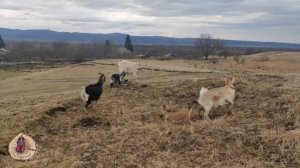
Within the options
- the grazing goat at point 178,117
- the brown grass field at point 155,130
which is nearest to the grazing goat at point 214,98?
the brown grass field at point 155,130

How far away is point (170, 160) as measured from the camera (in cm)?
1017

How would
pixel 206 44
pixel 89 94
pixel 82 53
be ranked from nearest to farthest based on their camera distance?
pixel 89 94 < pixel 206 44 < pixel 82 53

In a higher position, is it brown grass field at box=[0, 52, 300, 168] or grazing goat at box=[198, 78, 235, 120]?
grazing goat at box=[198, 78, 235, 120]

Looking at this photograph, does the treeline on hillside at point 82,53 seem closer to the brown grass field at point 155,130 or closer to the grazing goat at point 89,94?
the brown grass field at point 155,130

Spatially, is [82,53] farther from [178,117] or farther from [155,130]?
[178,117]

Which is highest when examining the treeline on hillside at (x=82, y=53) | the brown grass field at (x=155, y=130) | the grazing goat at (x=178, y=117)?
the grazing goat at (x=178, y=117)

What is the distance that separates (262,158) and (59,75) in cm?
2640

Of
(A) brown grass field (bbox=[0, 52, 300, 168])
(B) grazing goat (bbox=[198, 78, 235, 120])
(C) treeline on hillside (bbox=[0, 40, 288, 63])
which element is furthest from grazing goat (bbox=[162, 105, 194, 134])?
(C) treeline on hillside (bbox=[0, 40, 288, 63])

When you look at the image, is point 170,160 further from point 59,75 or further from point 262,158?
point 59,75

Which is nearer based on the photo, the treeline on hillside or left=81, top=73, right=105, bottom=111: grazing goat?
left=81, top=73, right=105, bottom=111: grazing goat

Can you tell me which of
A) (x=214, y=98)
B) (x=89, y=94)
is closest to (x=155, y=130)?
(x=214, y=98)

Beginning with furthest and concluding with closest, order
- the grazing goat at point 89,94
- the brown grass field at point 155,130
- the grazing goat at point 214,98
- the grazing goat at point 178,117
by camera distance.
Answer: the grazing goat at point 89,94 → the grazing goat at point 214,98 → the grazing goat at point 178,117 → the brown grass field at point 155,130

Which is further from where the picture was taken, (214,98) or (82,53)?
(82,53)

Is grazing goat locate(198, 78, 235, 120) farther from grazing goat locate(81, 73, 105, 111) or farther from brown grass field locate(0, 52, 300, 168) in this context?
grazing goat locate(81, 73, 105, 111)
